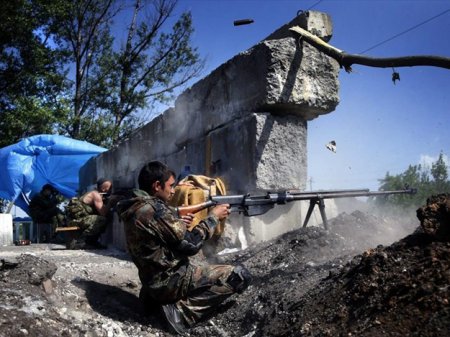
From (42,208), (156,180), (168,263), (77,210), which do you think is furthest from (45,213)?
(168,263)

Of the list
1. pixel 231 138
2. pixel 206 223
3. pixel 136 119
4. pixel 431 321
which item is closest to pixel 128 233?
pixel 206 223

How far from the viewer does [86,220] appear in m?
7.85

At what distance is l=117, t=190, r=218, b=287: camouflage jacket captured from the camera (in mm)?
3416

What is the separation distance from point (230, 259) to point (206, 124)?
5.81 feet

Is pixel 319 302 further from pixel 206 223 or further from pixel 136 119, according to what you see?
pixel 136 119

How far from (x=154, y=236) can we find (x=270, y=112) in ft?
6.28

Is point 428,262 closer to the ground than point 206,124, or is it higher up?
closer to the ground

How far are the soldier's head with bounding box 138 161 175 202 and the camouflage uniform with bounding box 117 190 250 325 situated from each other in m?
0.09

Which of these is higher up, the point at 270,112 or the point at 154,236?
the point at 270,112

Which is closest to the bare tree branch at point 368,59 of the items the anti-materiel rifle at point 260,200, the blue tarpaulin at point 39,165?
the anti-materiel rifle at point 260,200

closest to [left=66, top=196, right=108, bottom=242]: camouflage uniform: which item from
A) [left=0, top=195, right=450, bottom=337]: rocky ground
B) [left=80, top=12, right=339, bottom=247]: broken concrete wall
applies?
[left=0, top=195, right=450, bottom=337]: rocky ground

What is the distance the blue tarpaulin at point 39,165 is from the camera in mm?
10227

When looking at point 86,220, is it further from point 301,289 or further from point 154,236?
point 301,289

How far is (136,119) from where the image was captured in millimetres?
16328
